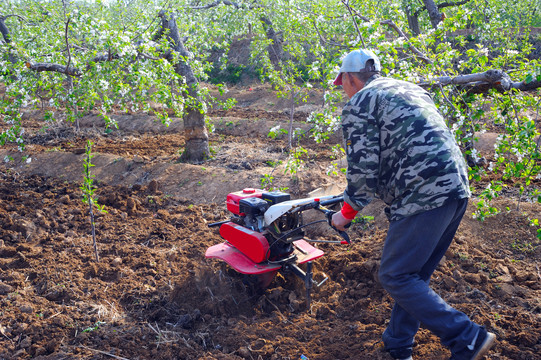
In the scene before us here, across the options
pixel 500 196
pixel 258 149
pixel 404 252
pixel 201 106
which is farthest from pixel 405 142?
pixel 258 149

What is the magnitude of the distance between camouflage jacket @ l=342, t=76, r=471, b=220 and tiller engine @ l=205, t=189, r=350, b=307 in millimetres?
968

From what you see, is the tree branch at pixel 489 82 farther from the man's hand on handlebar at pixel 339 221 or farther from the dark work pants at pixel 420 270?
the man's hand on handlebar at pixel 339 221

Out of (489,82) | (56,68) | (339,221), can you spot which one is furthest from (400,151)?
(56,68)

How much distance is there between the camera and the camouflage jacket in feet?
8.90

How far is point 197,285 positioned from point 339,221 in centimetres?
196

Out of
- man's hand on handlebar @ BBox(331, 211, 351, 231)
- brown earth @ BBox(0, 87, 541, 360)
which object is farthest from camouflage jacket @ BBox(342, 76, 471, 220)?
brown earth @ BBox(0, 87, 541, 360)

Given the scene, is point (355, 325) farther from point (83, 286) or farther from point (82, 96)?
point (82, 96)

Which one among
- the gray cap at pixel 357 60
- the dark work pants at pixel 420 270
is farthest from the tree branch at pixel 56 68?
the dark work pants at pixel 420 270

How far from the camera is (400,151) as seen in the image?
2799 mm

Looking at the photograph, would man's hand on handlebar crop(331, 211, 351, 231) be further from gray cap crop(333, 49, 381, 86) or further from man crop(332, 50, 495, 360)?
gray cap crop(333, 49, 381, 86)

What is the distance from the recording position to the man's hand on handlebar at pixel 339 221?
305 cm

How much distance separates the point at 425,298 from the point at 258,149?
22.2 feet

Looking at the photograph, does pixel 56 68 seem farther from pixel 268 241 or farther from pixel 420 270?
pixel 420 270

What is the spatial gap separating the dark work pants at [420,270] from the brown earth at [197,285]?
47cm
